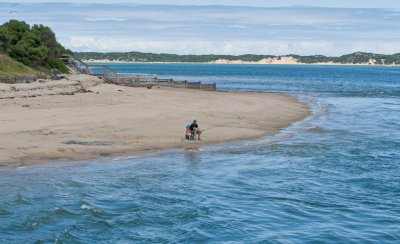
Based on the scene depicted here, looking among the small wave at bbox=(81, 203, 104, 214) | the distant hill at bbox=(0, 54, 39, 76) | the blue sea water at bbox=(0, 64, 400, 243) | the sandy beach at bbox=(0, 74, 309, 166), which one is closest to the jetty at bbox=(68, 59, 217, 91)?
the distant hill at bbox=(0, 54, 39, 76)

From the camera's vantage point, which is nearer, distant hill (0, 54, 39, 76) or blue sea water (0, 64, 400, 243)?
blue sea water (0, 64, 400, 243)

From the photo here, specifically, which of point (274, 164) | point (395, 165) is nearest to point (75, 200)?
point (274, 164)

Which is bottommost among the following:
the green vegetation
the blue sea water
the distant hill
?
the blue sea water

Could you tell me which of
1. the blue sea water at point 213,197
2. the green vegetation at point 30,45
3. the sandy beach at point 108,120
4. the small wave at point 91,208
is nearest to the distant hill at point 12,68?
the green vegetation at point 30,45

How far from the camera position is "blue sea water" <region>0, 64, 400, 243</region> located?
1758 centimetres

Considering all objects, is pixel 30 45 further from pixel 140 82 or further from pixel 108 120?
pixel 108 120

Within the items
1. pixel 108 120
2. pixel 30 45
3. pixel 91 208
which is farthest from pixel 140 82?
pixel 91 208

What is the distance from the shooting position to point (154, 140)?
31.5 meters

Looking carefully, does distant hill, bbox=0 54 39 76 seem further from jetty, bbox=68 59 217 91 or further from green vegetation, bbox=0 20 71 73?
jetty, bbox=68 59 217 91

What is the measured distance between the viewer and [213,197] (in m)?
21.6

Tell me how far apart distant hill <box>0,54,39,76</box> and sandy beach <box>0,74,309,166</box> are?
3211 millimetres

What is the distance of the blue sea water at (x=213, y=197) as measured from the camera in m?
17.6

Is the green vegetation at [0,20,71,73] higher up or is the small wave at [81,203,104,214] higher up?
the green vegetation at [0,20,71,73]

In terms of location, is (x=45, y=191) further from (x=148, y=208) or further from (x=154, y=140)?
(x=154, y=140)
